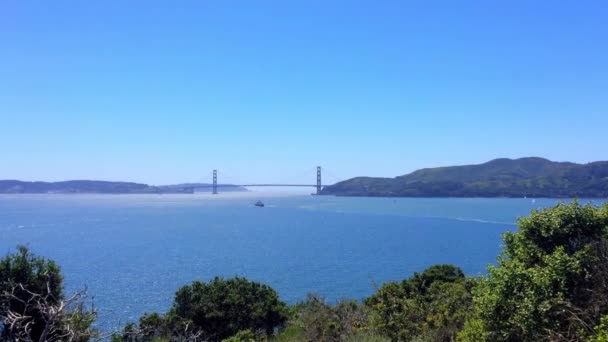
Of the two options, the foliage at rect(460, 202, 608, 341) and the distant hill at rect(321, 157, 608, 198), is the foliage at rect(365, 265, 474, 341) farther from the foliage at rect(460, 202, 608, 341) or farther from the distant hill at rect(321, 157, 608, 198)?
the distant hill at rect(321, 157, 608, 198)

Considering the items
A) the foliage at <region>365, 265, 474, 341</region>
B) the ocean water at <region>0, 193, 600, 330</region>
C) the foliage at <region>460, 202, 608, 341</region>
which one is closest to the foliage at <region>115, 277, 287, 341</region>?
the ocean water at <region>0, 193, 600, 330</region>

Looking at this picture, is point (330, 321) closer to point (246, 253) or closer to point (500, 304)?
point (500, 304)

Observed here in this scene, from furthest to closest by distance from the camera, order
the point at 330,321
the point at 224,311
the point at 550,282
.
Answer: the point at 224,311, the point at 330,321, the point at 550,282

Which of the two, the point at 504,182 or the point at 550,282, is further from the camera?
the point at 504,182

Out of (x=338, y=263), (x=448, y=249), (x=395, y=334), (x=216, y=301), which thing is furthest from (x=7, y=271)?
(x=448, y=249)

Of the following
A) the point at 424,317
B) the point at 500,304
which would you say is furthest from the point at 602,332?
the point at 424,317

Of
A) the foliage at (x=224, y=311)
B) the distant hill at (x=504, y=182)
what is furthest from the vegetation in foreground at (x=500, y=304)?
the distant hill at (x=504, y=182)

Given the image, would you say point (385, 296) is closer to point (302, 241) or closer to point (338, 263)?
point (338, 263)
